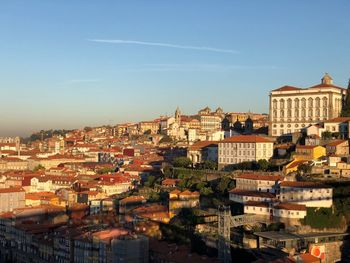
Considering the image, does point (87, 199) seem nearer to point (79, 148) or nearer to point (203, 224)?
point (203, 224)

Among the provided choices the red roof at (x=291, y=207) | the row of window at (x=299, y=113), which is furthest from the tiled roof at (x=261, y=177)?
the row of window at (x=299, y=113)

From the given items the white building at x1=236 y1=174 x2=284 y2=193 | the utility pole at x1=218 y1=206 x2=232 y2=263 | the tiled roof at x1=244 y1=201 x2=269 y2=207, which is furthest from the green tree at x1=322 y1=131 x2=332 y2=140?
the utility pole at x1=218 y1=206 x2=232 y2=263

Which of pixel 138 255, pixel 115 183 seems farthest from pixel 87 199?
pixel 138 255

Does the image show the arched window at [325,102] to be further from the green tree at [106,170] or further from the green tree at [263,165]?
the green tree at [106,170]

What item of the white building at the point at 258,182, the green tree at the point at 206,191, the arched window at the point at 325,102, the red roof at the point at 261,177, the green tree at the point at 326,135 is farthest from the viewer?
the arched window at the point at 325,102

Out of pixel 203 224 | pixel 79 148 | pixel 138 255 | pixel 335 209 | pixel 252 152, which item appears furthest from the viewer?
pixel 79 148

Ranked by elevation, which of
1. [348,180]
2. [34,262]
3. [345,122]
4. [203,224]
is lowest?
[34,262]

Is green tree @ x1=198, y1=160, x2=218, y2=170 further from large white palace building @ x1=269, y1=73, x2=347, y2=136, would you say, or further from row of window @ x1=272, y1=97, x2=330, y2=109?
row of window @ x1=272, y1=97, x2=330, y2=109
